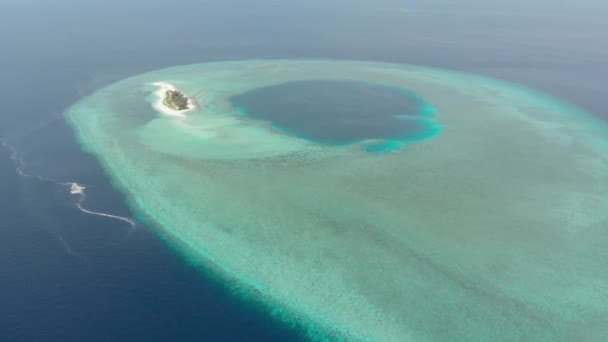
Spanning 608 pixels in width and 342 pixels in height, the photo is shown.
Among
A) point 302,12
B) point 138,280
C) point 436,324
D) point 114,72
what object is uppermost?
point 302,12

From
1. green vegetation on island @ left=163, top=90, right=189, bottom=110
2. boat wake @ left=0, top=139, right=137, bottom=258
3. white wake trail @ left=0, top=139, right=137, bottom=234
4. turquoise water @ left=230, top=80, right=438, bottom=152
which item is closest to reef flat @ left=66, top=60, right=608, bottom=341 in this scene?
turquoise water @ left=230, top=80, right=438, bottom=152

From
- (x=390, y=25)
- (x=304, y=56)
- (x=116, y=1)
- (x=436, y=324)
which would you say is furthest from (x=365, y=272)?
(x=116, y=1)

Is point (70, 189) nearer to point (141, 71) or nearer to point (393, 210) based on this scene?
point (393, 210)

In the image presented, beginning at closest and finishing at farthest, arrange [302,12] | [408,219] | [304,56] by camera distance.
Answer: [408,219], [304,56], [302,12]

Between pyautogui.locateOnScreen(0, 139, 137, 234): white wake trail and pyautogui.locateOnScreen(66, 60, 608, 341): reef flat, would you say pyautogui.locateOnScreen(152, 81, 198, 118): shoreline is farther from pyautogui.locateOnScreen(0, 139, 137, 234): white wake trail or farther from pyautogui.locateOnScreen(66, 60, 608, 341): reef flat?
pyautogui.locateOnScreen(0, 139, 137, 234): white wake trail

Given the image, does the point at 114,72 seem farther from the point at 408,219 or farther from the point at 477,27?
the point at 477,27


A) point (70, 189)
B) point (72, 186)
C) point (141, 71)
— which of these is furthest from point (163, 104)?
point (70, 189)
